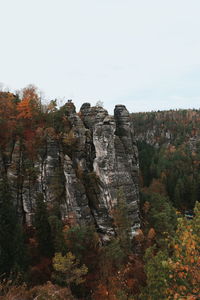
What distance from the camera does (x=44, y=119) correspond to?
35938 millimetres

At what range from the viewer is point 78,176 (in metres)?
32.4

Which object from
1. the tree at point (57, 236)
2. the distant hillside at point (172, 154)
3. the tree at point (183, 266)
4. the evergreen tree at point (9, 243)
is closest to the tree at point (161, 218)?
the tree at point (57, 236)

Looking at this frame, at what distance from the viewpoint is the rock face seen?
3097 centimetres

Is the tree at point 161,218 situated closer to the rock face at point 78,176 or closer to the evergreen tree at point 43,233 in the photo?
the rock face at point 78,176

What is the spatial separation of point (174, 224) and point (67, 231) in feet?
62.0

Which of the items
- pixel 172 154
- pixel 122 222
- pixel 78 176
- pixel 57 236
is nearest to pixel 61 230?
pixel 57 236

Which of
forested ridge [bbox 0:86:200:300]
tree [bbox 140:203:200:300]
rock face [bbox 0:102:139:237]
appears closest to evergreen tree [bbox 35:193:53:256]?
forested ridge [bbox 0:86:200:300]

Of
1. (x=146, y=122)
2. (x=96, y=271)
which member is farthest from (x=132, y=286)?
Answer: (x=146, y=122)

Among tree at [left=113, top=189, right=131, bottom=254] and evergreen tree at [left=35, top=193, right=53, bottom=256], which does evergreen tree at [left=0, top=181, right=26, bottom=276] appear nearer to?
evergreen tree at [left=35, top=193, right=53, bottom=256]

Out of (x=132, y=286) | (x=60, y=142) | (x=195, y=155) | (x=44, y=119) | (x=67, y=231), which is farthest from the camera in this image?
(x=195, y=155)

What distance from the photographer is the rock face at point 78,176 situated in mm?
30969

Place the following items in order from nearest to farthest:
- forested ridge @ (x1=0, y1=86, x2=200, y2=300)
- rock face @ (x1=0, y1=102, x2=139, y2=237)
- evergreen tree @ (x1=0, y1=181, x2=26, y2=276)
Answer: forested ridge @ (x1=0, y1=86, x2=200, y2=300), evergreen tree @ (x1=0, y1=181, x2=26, y2=276), rock face @ (x1=0, y1=102, x2=139, y2=237)

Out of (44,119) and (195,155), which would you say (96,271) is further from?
(195,155)

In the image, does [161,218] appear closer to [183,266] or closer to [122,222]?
[122,222]
